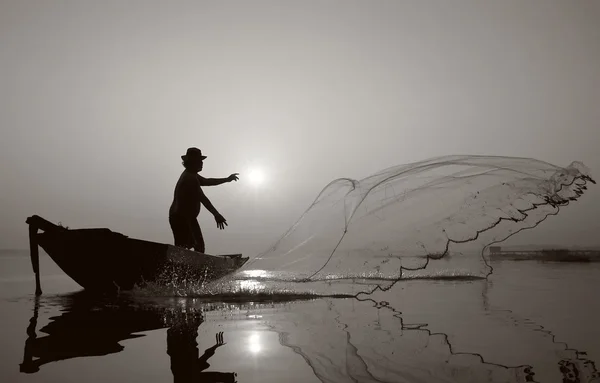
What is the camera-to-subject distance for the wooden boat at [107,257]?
32.5ft

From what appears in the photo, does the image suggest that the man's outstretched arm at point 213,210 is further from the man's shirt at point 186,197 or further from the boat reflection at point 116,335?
the boat reflection at point 116,335

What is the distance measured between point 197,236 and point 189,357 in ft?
26.2

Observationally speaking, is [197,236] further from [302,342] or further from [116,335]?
[302,342]

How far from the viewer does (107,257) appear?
10.0m

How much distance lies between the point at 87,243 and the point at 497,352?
28.6ft

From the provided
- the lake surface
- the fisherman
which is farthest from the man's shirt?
the lake surface

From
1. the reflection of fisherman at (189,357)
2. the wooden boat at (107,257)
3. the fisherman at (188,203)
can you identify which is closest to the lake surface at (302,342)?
the reflection of fisherman at (189,357)

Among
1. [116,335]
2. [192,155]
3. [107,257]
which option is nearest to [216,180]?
[192,155]

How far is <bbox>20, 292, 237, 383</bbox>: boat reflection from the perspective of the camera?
3.74 meters

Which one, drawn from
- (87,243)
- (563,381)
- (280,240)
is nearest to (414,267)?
(280,240)

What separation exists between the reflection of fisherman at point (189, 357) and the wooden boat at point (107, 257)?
4587mm

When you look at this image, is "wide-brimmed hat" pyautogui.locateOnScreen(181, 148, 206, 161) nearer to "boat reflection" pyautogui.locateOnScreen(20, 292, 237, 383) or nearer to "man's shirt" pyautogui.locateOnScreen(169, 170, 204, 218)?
"man's shirt" pyautogui.locateOnScreen(169, 170, 204, 218)

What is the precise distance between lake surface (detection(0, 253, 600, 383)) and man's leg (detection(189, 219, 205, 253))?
3515mm

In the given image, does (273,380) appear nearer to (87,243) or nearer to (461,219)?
(461,219)
